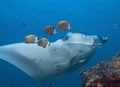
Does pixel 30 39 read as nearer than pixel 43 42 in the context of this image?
No

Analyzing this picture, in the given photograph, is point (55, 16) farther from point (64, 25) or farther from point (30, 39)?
point (30, 39)

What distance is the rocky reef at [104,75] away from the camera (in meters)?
3.54

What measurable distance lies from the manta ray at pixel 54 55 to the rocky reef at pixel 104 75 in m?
0.96

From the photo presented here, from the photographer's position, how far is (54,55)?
600 cm

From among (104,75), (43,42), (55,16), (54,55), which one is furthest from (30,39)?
(55,16)

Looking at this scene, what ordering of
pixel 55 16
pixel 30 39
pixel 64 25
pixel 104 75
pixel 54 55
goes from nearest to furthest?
pixel 104 75, pixel 54 55, pixel 30 39, pixel 64 25, pixel 55 16

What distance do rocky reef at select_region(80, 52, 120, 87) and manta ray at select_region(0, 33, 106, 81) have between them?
3.14ft

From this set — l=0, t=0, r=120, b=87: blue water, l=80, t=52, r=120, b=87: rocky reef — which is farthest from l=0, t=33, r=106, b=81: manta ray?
l=0, t=0, r=120, b=87: blue water

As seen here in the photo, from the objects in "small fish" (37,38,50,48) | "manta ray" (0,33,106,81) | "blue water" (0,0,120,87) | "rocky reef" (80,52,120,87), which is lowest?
"blue water" (0,0,120,87)

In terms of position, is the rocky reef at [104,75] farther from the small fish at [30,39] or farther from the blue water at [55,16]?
the blue water at [55,16]

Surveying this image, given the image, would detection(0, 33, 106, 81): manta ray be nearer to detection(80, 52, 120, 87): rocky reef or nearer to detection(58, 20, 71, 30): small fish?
detection(58, 20, 71, 30): small fish

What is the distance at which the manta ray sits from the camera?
5.65 meters

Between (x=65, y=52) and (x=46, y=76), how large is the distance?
95cm

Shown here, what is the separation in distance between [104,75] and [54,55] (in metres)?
2.36
